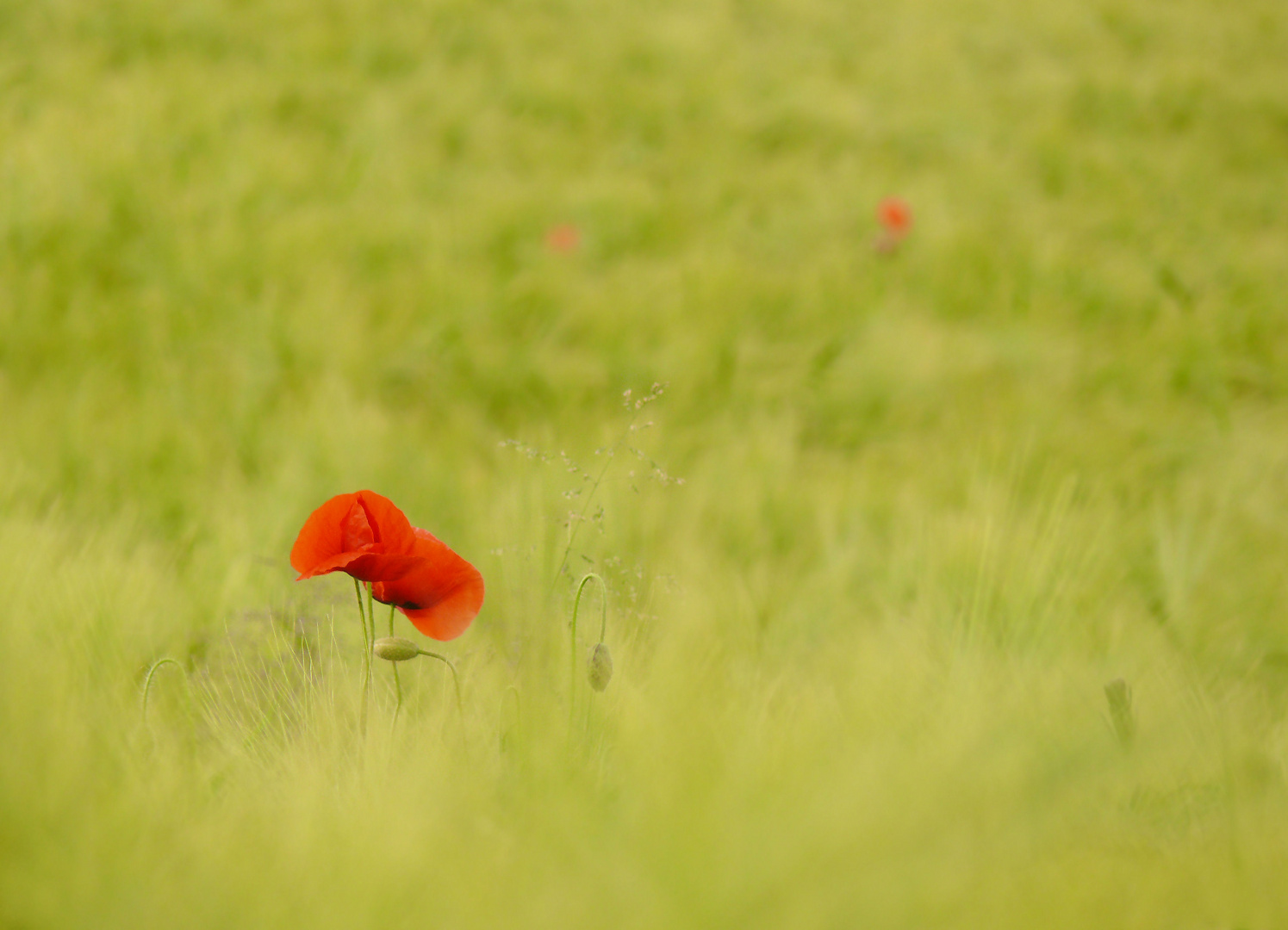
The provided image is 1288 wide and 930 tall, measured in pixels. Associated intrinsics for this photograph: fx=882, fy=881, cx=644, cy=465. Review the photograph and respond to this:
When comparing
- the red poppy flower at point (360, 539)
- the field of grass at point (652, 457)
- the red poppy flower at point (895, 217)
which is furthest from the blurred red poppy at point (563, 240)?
the red poppy flower at point (360, 539)

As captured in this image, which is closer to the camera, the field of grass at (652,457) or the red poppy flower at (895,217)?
the field of grass at (652,457)

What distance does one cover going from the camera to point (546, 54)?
2.01 meters

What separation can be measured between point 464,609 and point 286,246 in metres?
0.98

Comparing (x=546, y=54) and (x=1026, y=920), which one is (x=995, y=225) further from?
(x=1026, y=920)

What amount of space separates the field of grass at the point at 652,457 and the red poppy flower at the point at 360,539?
0.05 m

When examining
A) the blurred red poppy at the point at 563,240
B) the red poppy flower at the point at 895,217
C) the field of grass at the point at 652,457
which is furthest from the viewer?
the red poppy flower at the point at 895,217

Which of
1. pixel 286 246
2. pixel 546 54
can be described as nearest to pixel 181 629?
pixel 286 246

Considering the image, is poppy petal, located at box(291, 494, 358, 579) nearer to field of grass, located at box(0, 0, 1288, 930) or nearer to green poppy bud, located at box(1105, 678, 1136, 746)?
field of grass, located at box(0, 0, 1288, 930)

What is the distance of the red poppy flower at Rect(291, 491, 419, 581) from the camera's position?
1.23 ft

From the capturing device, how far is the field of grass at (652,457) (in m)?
0.23

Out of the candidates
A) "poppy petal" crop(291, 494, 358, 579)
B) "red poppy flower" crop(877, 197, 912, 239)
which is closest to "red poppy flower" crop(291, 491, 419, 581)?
"poppy petal" crop(291, 494, 358, 579)

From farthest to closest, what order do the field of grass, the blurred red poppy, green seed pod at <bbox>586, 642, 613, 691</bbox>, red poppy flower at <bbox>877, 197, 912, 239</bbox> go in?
red poppy flower at <bbox>877, 197, 912, 239</bbox>
the blurred red poppy
green seed pod at <bbox>586, 642, 613, 691</bbox>
the field of grass

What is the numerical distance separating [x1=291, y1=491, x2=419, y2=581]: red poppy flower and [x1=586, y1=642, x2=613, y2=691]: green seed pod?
0.09 metres

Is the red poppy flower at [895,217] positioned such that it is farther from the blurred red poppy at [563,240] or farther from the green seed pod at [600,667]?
the green seed pod at [600,667]
